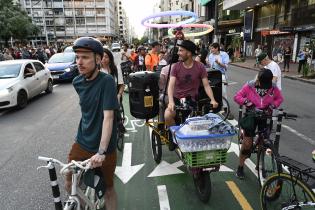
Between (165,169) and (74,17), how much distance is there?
110m

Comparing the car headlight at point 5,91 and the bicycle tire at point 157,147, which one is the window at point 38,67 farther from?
the bicycle tire at point 157,147

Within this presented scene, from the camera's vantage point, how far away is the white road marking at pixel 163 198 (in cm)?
413

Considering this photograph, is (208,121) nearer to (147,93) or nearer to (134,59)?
(147,93)

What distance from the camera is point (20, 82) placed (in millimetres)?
10633

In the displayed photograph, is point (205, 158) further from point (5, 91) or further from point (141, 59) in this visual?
point (141, 59)

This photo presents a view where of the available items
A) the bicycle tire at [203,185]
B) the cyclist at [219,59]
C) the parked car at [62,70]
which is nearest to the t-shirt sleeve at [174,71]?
the bicycle tire at [203,185]

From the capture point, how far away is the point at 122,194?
14.7 feet

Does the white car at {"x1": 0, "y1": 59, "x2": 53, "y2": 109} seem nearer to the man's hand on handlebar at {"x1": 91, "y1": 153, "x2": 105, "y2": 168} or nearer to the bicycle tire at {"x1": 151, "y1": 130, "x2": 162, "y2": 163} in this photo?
the bicycle tire at {"x1": 151, "y1": 130, "x2": 162, "y2": 163}

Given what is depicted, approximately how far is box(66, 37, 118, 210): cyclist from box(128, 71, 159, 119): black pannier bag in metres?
2.31

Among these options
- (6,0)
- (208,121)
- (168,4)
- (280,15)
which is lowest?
(208,121)

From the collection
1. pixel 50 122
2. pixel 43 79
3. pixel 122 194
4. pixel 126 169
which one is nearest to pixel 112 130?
pixel 122 194

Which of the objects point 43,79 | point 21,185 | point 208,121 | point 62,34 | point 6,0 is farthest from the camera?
point 62,34

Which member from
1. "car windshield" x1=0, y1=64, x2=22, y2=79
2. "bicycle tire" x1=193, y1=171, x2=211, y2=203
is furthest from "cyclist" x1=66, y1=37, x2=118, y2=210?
"car windshield" x1=0, y1=64, x2=22, y2=79

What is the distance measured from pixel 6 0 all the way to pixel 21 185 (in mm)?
40329
